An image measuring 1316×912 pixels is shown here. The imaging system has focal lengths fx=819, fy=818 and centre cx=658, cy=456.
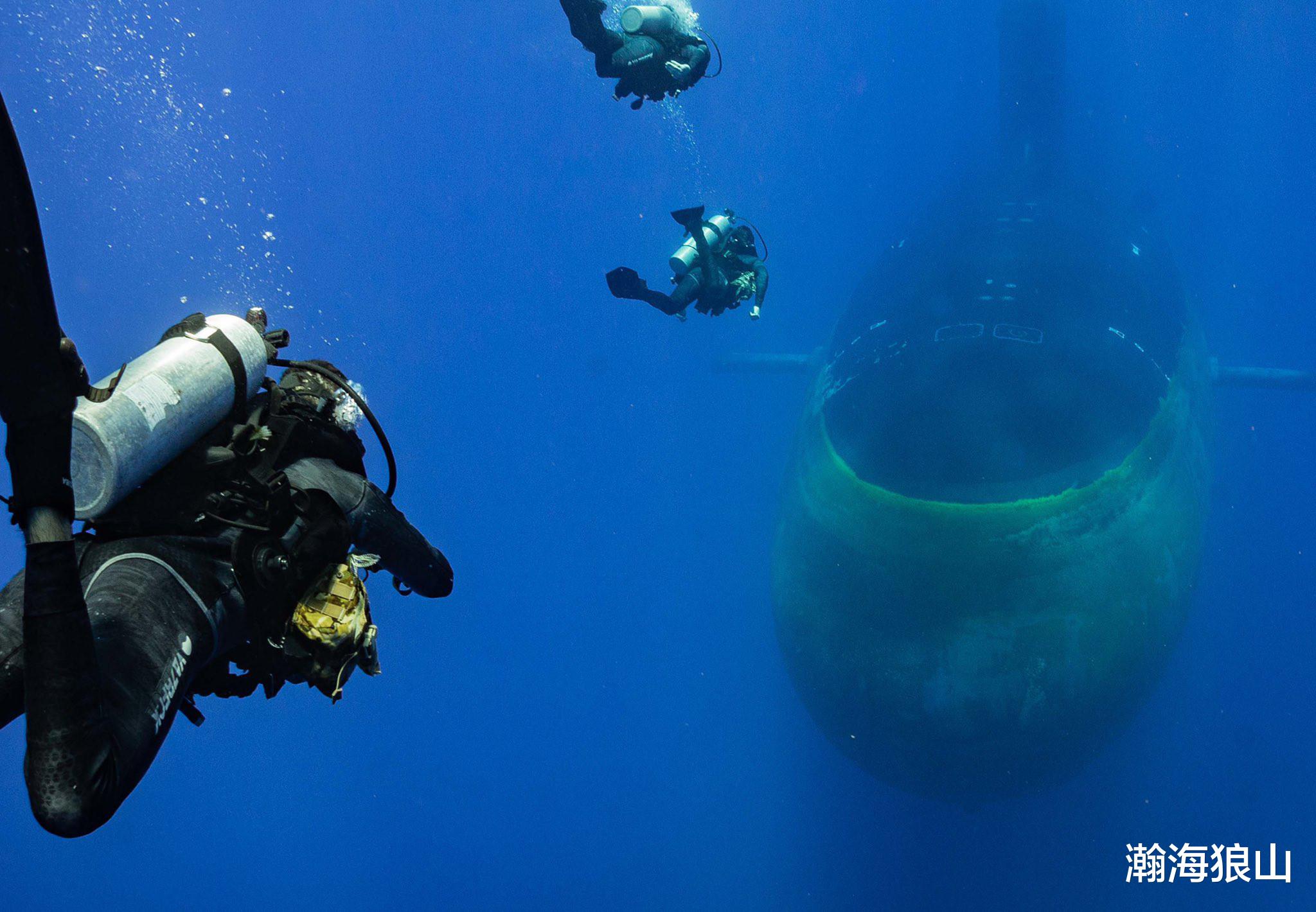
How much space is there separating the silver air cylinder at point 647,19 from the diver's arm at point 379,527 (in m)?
7.40

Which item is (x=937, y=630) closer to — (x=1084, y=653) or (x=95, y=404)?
A: (x=1084, y=653)

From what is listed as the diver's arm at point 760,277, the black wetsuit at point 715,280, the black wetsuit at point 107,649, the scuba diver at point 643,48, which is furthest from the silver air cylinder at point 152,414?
the diver's arm at point 760,277

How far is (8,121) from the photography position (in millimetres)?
1684

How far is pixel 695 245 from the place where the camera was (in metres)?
11.4

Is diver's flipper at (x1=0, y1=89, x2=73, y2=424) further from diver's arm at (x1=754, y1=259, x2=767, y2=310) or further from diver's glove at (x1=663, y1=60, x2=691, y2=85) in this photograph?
diver's arm at (x1=754, y1=259, x2=767, y2=310)

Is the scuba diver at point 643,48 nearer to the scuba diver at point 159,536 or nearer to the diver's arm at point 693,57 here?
the diver's arm at point 693,57

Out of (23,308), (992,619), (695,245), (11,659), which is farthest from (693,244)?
(23,308)

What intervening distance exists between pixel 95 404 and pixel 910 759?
965 centimetres

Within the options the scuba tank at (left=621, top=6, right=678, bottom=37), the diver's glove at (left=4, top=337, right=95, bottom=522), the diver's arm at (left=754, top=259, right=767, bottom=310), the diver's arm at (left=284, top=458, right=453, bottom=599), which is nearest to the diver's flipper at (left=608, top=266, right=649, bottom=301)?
the diver's arm at (left=754, top=259, right=767, bottom=310)

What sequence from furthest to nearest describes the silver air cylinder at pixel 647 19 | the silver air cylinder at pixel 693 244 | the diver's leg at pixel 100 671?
the silver air cylinder at pixel 693 244 < the silver air cylinder at pixel 647 19 < the diver's leg at pixel 100 671

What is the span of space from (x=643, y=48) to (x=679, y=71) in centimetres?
50

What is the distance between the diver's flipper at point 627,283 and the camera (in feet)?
37.9

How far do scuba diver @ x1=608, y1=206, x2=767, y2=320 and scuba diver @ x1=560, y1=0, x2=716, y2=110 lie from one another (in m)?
1.61

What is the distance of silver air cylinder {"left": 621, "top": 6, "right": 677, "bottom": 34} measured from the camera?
9758mm
